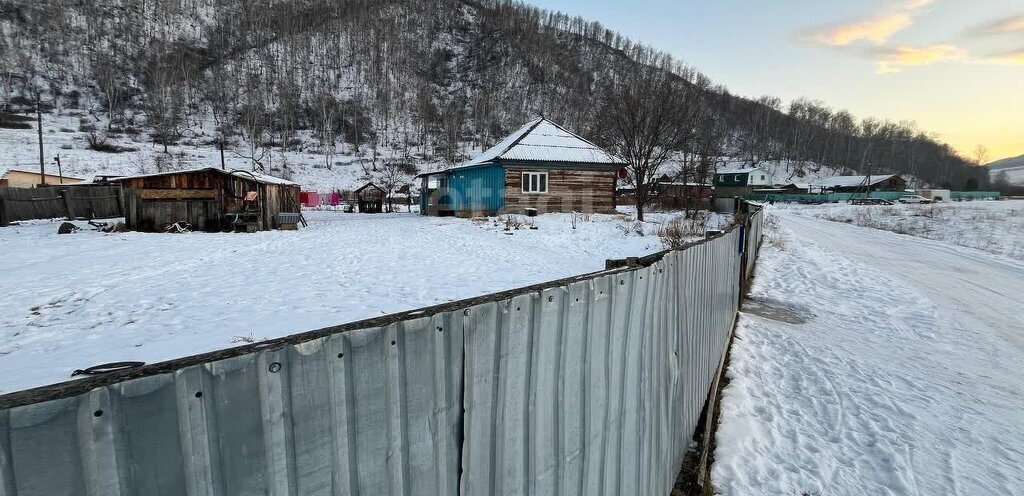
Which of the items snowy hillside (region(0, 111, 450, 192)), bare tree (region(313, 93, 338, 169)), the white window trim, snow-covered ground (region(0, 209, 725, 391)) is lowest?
snow-covered ground (region(0, 209, 725, 391))

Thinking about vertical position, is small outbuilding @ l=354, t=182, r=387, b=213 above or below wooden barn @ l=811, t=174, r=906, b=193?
below

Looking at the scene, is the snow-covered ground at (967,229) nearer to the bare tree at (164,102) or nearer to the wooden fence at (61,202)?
the wooden fence at (61,202)

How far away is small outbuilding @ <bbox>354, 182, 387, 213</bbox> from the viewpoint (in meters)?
36.7

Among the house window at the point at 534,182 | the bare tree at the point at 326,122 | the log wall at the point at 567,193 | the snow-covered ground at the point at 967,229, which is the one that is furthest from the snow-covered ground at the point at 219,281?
the bare tree at the point at 326,122

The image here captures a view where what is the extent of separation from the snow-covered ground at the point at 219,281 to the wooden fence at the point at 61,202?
19.9 ft

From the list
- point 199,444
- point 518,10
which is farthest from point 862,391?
point 518,10

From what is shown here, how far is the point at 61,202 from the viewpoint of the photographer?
22.4 meters

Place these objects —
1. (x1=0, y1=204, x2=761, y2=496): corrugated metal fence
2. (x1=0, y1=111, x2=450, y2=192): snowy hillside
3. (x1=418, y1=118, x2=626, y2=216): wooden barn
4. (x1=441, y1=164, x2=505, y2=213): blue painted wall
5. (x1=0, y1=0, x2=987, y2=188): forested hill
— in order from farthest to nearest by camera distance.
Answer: (x1=0, y1=0, x2=987, y2=188): forested hill, (x1=0, y1=111, x2=450, y2=192): snowy hillside, (x1=441, y1=164, x2=505, y2=213): blue painted wall, (x1=418, y1=118, x2=626, y2=216): wooden barn, (x1=0, y1=204, x2=761, y2=496): corrugated metal fence

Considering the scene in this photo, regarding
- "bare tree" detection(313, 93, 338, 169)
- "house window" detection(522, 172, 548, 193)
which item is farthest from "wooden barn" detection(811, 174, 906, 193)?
"bare tree" detection(313, 93, 338, 169)

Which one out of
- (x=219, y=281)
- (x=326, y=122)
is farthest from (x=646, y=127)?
(x=326, y=122)

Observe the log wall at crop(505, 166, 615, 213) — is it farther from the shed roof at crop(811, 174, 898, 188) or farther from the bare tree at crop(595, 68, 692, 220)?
the shed roof at crop(811, 174, 898, 188)

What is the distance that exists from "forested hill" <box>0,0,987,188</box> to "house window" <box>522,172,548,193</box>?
139 feet

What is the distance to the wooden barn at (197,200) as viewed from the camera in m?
16.9

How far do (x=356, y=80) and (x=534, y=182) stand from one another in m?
85.9
